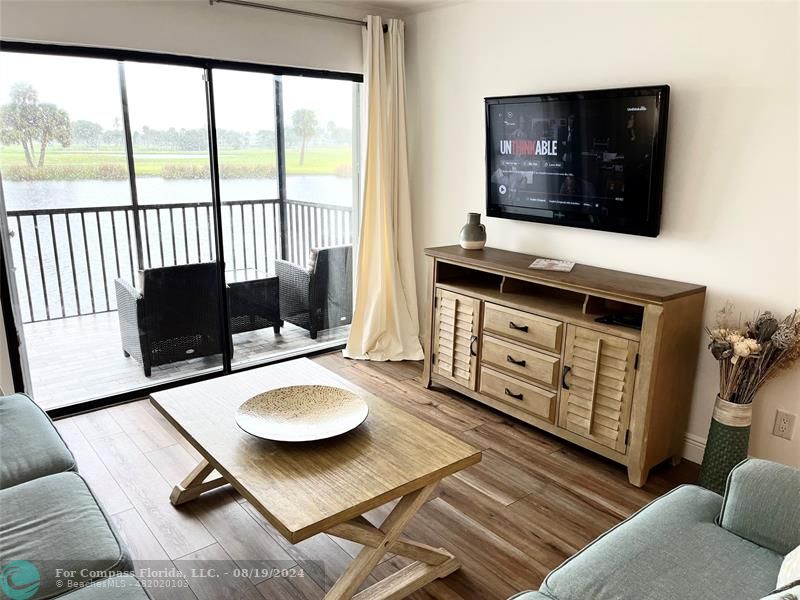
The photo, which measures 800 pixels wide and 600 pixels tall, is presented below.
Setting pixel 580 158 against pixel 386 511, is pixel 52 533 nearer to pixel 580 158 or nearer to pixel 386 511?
pixel 386 511

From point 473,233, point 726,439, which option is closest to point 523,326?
point 473,233

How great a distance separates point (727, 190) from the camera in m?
2.59

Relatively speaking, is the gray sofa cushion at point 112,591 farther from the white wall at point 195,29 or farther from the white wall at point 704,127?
the white wall at point 195,29

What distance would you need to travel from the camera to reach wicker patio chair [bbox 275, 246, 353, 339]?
4.18m

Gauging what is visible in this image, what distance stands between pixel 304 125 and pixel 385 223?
871 mm

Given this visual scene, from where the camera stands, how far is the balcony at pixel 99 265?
10.3 ft

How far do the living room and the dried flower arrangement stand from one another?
0.01 metres

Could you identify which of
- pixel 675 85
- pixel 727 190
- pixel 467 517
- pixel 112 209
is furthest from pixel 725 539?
pixel 112 209

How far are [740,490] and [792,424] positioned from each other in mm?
1130

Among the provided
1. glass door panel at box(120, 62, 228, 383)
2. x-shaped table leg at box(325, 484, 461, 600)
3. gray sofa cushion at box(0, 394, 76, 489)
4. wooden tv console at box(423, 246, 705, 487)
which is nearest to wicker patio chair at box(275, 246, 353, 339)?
glass door panel at box(120, 62, 228, 383)

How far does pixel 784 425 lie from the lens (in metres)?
2.56

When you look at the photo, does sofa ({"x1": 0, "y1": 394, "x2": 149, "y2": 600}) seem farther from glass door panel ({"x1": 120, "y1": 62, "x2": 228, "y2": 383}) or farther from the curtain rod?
the curtain rod

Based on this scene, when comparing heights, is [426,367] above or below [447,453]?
below

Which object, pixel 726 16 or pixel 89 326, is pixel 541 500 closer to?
pixel 726 16
